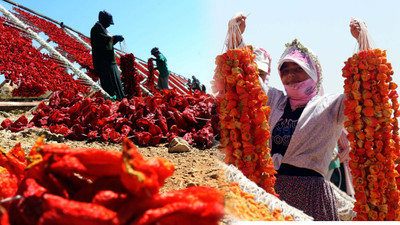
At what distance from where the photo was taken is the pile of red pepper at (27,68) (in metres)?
5.69

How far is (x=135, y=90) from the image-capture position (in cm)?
717

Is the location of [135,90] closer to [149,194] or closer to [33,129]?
[33,129]

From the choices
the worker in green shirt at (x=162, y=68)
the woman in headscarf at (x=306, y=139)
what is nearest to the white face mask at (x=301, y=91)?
the woman in headscarf at (x=306, y=139)

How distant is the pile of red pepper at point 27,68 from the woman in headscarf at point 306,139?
4.57 metres

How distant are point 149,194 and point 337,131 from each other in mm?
2140

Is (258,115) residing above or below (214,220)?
above

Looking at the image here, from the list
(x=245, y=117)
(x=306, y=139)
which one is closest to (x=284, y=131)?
(x=306, y=139)

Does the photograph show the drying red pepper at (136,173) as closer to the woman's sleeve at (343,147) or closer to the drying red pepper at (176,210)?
the drying red pepper at (176,210)

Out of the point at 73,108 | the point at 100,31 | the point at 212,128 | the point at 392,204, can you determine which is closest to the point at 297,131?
the point at 212,128

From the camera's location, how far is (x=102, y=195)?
52 centimetres

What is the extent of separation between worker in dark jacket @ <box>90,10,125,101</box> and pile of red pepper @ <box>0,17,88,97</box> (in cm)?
59

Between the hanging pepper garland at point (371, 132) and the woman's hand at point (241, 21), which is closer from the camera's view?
the woman's hand at point (241, 21)

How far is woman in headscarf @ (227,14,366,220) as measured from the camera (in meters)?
2.21

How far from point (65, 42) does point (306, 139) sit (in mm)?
8548
